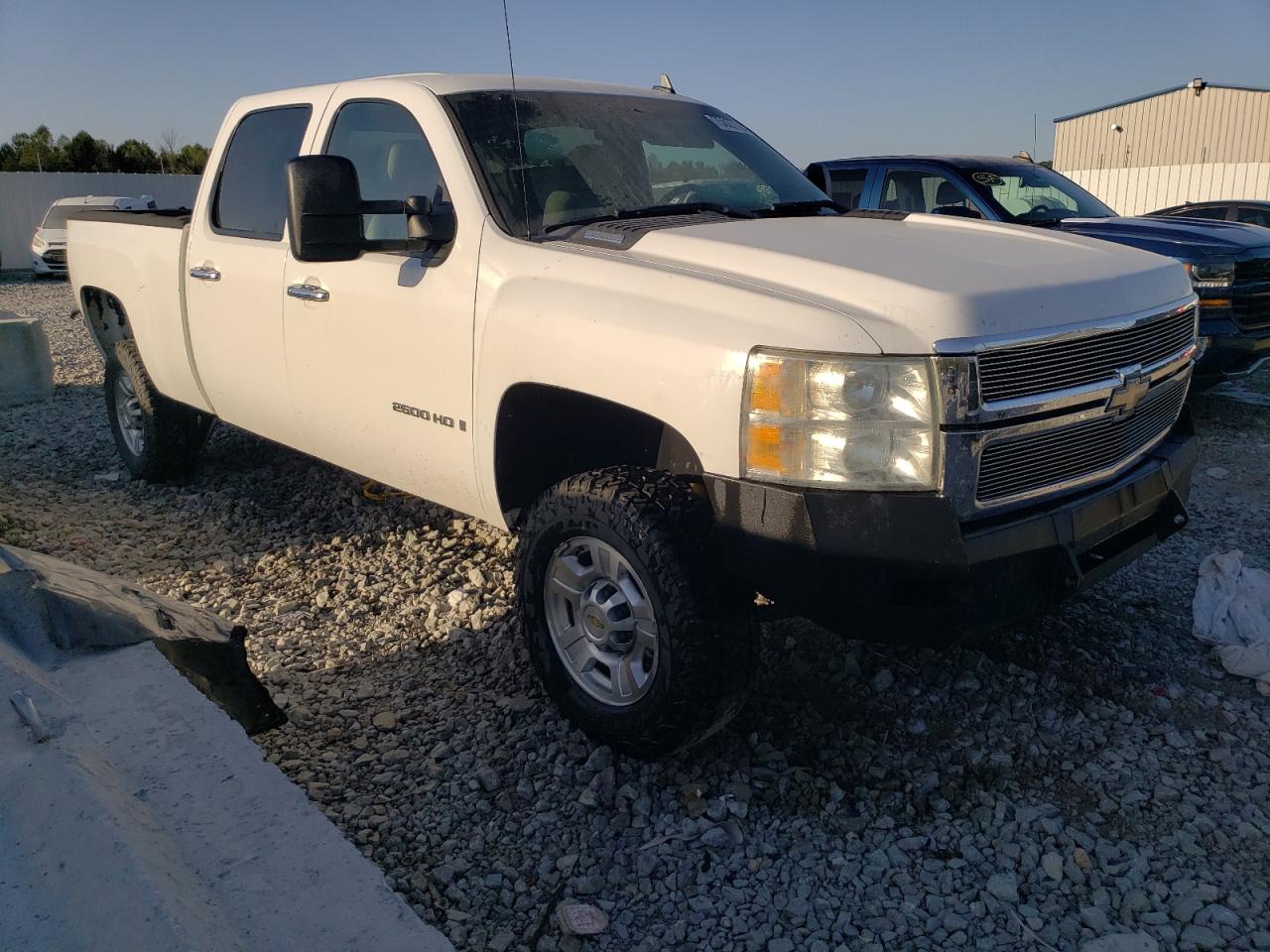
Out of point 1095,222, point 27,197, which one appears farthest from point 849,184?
point 27,197

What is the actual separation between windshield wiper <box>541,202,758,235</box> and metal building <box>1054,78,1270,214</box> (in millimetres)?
24485

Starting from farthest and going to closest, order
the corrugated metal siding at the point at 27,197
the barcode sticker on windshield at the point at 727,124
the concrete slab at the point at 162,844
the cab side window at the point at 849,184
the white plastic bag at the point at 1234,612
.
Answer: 1. the corrugated metal siding at the point at 27,197
2. the cab side window at the point at 849,184
3. the barcode sticker on windshield at the point at 727,124
4. the white plastic bag at the point at 1234,612
5. the concrete slab at the point at 162,844

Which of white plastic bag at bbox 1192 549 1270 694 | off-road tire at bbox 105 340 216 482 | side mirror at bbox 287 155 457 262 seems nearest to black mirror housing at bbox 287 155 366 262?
side mirror at bbox 287 155 457 262

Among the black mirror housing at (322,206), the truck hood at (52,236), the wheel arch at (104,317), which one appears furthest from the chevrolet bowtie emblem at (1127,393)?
the truck hood at (52,236)

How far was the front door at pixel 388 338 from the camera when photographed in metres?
3.45

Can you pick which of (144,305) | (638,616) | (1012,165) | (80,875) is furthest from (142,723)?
(1012,165)

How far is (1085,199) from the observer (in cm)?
834

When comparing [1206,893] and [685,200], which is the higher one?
[685,200]

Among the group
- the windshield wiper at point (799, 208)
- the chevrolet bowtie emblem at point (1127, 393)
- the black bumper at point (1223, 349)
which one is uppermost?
the windshield wiper at point (799, 208)

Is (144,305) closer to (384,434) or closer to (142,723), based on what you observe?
(384,434)

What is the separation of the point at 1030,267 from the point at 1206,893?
66.0 inches

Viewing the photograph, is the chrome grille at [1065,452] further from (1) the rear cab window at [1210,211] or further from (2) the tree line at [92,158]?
(2) the tree line at [92,158]

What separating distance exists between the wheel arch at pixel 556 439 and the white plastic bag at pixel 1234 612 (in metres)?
2.21

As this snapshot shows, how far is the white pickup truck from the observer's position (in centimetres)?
249
